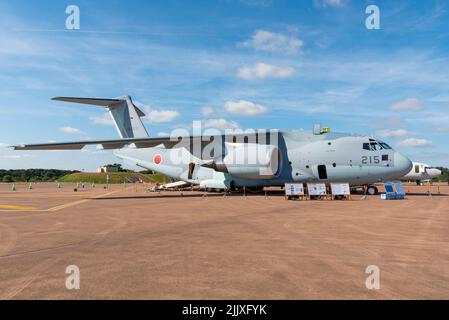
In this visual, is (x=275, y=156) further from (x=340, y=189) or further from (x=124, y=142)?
(x=124, y=142)

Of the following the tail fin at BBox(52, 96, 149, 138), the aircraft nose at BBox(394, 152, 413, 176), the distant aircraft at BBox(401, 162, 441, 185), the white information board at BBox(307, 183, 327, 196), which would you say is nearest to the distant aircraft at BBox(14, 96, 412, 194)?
the aircraft nose at BBox(394, 152, 413, 176)

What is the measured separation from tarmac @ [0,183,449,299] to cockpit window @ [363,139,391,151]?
36.1ft

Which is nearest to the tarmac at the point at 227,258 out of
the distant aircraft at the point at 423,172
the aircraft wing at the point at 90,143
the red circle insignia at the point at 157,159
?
the aircraft wing at the point at 90,143

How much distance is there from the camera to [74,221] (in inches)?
435

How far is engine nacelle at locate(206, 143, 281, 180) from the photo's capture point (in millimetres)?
22125

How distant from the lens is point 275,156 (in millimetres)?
22219

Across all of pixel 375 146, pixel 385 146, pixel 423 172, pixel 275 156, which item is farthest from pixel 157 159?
pixel 423 172

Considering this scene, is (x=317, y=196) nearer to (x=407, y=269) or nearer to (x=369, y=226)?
(x=369, y=226)

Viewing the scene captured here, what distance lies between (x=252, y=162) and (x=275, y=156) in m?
1.56

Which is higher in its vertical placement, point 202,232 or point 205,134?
point 205,134

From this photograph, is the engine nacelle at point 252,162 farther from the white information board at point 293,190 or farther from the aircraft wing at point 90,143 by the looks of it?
the aircraft wing at point 90,143
